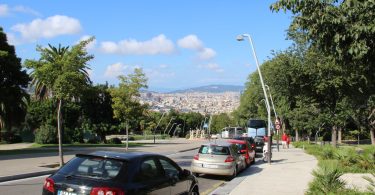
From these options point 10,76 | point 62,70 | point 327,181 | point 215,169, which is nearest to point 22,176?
point 62,70

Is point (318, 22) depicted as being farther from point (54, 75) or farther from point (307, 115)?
point (307, 115)

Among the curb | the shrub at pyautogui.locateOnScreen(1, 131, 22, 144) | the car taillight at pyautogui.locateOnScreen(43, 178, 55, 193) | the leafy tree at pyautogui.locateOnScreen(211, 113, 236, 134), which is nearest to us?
the car taillight at pyautogui.locateOnScreen(43, 178, 55, 193)

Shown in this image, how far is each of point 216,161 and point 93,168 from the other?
35.3 feet

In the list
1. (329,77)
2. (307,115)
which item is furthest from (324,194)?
(307,115)

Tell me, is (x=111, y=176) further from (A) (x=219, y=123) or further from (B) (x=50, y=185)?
(A) (x=219, y=123)

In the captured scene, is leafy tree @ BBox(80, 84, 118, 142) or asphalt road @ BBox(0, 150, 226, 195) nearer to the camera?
asphalt road @ BBox(0, 150, 226, 195)

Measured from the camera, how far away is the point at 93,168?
7.66m

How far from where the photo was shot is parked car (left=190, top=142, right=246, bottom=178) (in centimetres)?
1797

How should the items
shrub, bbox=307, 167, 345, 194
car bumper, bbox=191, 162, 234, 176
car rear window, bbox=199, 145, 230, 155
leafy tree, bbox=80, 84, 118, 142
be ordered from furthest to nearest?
leafy tree, bbox=80, 84, 118, 142
car rear window, bbox=199, 145, 230, 155
car bumper, bbox=191, 162, 234, 176
shrub, bbox=307, 167, 345, 194

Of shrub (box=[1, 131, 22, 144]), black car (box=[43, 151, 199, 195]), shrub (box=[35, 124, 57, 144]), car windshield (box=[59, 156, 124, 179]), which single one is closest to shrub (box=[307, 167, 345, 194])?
black car (box=[43, 151, 199, 195])

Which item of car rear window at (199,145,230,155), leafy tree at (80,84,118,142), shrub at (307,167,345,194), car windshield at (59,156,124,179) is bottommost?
shrub at (307,167,345,194)

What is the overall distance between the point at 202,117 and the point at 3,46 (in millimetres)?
133658

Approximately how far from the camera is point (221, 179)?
61.0ft

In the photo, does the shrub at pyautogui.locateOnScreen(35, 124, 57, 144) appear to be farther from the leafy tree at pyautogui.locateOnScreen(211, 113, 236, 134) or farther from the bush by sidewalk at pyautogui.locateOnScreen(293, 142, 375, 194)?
the leafy tree at pyautogui.locateOnScreen(211, 113, 236, 134)
